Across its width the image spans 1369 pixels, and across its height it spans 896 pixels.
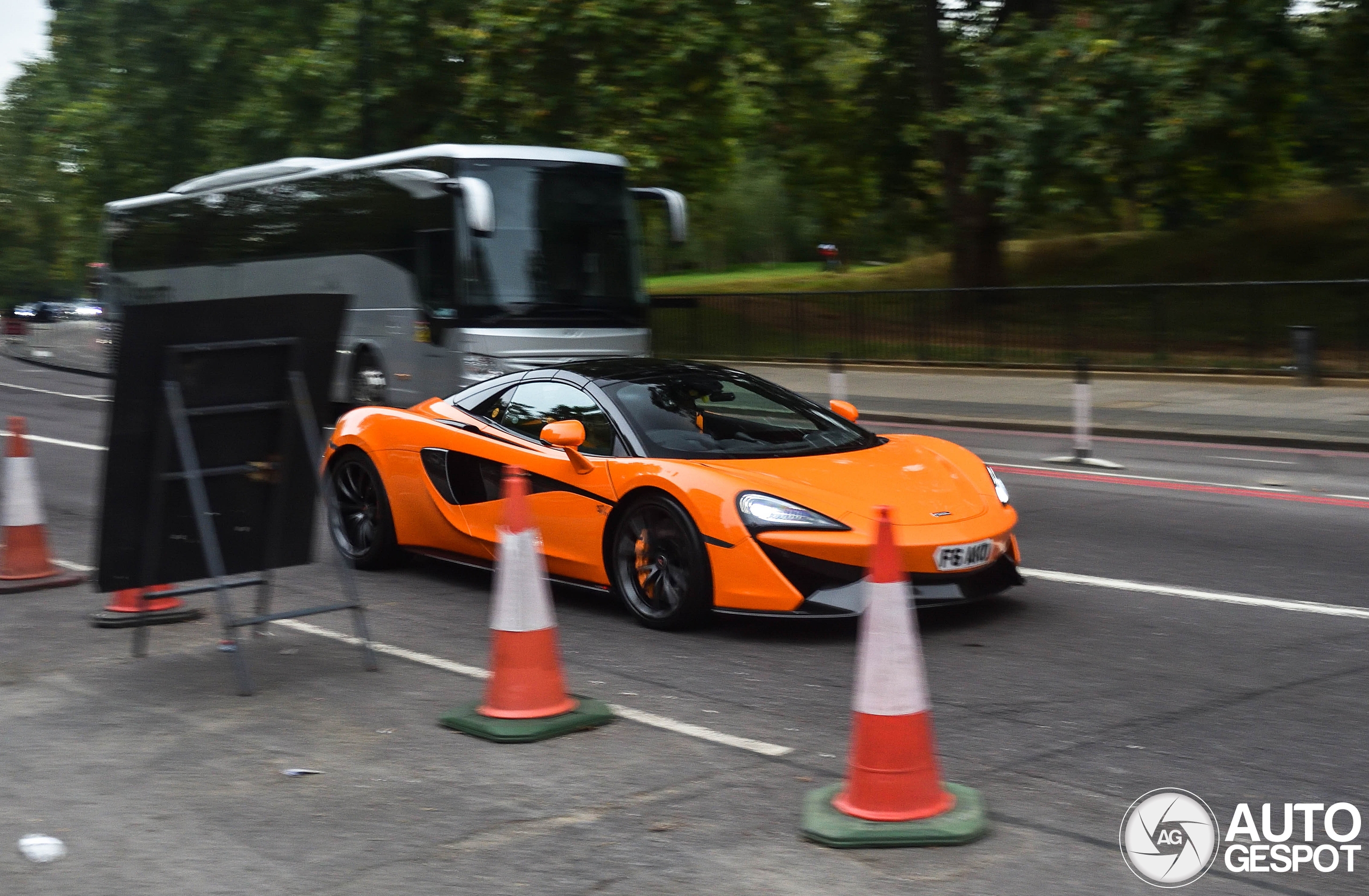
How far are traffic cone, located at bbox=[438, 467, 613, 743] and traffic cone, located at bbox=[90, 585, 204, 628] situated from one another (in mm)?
2573

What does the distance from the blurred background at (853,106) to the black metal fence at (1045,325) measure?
76.0 inches

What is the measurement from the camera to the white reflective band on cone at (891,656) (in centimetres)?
429

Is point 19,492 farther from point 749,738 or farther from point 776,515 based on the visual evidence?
point 749,738

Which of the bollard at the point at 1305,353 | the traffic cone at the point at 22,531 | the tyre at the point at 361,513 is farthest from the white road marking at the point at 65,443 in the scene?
the bollard at the point at 1305,353

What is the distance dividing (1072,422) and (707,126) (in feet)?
43.7

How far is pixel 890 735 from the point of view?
429cm

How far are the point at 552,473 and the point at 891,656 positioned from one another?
354 cm

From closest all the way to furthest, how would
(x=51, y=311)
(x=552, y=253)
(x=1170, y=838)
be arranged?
1. (x=1170, y=838)
2. (x=552, y=253)
3. (x=51, y=311)

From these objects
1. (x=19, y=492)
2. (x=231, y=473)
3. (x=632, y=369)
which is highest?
(x=632, y=369)

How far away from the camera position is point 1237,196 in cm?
3019

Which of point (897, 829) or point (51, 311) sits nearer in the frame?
point (897, 829)

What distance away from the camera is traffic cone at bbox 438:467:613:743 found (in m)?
5.36

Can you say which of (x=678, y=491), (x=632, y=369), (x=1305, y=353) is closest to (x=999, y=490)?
(x=678, y=491)

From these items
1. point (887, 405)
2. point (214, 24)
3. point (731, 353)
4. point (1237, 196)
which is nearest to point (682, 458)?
point (887, 405)
